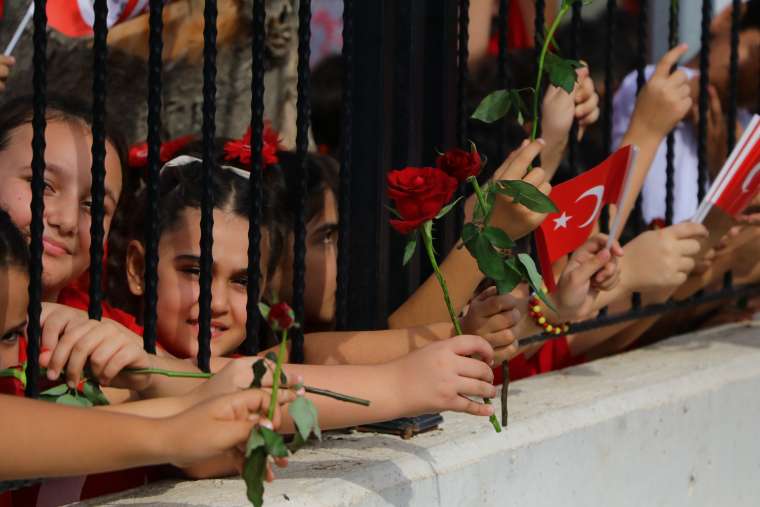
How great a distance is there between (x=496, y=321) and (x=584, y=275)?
0.36m

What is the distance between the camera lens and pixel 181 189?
2.80 metres

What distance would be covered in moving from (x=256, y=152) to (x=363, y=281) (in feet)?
1.38

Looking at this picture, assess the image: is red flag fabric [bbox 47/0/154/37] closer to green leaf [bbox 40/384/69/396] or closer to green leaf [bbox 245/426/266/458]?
green leaf [bbox 40/384/69/396]

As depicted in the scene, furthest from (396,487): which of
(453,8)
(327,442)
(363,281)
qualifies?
(453,8)

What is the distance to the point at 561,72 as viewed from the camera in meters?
2.57

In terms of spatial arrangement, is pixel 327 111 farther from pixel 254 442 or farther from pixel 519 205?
pixel 254 442

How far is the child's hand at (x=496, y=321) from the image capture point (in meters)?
2.63

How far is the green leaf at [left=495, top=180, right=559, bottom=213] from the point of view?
2340mm

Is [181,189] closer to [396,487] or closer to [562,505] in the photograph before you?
[396,487]

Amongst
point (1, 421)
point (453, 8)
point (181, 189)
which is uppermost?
point (453, 8)

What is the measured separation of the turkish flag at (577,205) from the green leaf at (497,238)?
362 mm

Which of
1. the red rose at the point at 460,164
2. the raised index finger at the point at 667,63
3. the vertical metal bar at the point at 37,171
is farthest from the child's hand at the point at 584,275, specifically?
the vertical metal bar at the point at 37,171

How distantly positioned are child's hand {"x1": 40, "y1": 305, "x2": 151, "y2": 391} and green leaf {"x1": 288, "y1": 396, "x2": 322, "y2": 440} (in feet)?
1.33

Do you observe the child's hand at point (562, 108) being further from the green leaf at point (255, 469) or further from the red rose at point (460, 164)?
the green leaf at point (255, 469)
